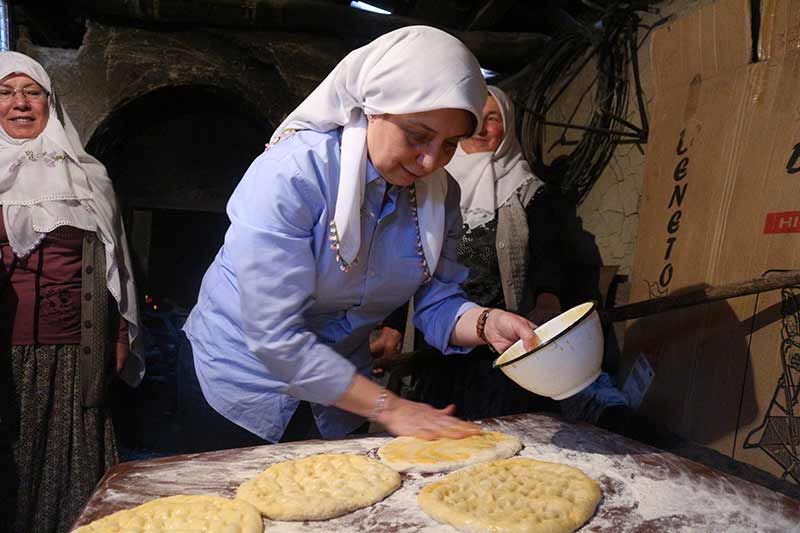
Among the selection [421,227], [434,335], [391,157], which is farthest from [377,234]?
[434,335]

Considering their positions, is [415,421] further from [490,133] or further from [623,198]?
[623,198]

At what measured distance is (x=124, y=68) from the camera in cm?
388

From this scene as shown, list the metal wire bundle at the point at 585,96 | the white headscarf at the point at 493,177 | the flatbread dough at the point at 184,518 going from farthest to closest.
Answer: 1. the metal wire bundle at the point at 585,96
2. the white headscarf at the point at 493,177
3. the flatbread dough at the point at 184,518

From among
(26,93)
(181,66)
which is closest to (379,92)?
(26,93)

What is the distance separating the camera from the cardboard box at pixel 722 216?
186 cm

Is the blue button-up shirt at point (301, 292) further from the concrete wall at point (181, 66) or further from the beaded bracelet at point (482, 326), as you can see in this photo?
the concrete wall at point (181, 66)

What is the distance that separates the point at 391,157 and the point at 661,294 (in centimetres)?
135

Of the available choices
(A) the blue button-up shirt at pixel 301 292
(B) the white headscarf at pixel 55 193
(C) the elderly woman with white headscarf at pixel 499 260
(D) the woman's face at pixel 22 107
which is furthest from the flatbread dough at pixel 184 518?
(D) the woman's face at pixel 22 107

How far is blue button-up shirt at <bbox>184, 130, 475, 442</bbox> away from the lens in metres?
1.37

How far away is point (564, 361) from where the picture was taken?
138 centimetres

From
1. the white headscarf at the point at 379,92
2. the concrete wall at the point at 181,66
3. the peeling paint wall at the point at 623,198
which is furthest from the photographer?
the concrete wall at the point at 181,66

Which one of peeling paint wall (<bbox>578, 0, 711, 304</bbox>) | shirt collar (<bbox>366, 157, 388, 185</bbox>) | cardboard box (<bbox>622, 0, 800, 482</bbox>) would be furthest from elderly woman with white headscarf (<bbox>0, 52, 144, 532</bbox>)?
peeling paint wall (<bbox>578, 0, 711, 304</bbox>)

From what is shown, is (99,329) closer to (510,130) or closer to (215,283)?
(215,283)

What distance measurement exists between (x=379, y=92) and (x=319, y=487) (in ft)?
2.81
